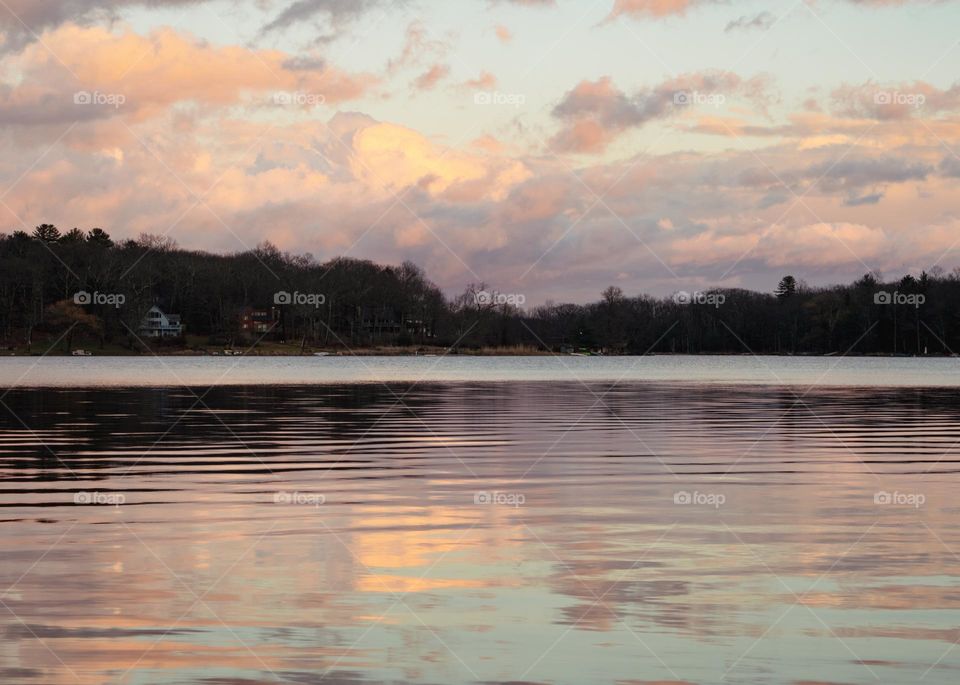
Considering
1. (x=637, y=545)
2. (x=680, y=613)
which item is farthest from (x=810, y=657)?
(x=637, y=545)

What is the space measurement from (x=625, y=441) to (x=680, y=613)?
22.5 m

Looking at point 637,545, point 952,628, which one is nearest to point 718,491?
point 637,545

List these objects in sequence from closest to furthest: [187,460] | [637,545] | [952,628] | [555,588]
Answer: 1. [952,628]
2. [555,588]
3. [637,545]
4. [187,460]

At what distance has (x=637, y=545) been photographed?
58.6ft

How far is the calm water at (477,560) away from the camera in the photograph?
1183cm

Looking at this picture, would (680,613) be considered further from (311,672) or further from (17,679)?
(17,679)

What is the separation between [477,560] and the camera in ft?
55.2

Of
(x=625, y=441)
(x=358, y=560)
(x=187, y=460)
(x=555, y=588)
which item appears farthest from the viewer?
(x=625, y=441)

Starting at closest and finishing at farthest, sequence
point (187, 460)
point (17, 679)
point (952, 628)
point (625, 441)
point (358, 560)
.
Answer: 1. point (17, 679)
2. point (952, 628)
3. point (358, 560)
4. point (187, 460)
5. point (625, 441)

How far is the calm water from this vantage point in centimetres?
1183

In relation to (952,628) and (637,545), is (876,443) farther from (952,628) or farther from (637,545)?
(952,628)

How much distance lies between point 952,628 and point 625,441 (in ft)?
75.5

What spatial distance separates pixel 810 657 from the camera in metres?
11.9

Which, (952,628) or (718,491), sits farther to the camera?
(718,491)
